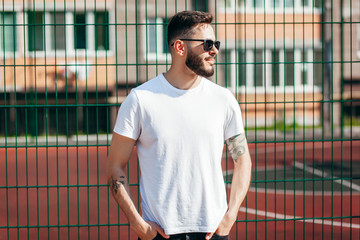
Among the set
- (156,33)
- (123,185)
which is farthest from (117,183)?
(156,33)

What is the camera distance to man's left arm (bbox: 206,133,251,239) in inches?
112

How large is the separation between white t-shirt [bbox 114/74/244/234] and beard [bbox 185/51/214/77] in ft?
0.32

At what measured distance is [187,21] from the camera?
2.77 m

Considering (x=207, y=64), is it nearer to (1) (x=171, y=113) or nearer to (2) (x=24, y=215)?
(1) (x=171, y=113)

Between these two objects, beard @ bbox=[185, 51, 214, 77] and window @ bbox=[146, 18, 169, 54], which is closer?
beard @ bbox=[185, 51, 214, 77]

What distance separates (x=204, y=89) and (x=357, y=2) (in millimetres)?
25121

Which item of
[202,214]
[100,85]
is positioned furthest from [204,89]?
[100,85]

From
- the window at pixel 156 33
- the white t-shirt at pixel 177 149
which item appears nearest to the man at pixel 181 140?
the white t-shirt at pixel 177 149

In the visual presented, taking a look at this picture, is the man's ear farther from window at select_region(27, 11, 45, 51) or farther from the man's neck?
window at select_region(27, 11, 45, 51)

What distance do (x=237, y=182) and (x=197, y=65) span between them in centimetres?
59

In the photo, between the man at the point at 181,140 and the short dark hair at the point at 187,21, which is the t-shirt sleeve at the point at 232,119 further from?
the short dark hair at the point at 187,21

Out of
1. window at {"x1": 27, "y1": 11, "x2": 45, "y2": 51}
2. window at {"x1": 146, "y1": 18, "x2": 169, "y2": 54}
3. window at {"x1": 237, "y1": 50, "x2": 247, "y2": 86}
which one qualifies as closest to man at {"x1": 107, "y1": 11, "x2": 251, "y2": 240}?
window at {"x1": 146, "y1": 18, "x2": 169, "y2": 54}

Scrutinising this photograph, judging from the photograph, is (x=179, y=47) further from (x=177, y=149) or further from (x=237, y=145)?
(x=237, y=145)

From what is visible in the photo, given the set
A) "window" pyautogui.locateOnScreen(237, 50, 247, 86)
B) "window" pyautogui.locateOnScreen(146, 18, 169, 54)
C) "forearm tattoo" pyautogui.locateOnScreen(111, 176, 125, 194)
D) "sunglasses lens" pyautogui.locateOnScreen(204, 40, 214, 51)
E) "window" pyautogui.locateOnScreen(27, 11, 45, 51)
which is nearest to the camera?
"sunglasses lens" pyautogui.locateOnScreen(204, 40, 214, 51)
